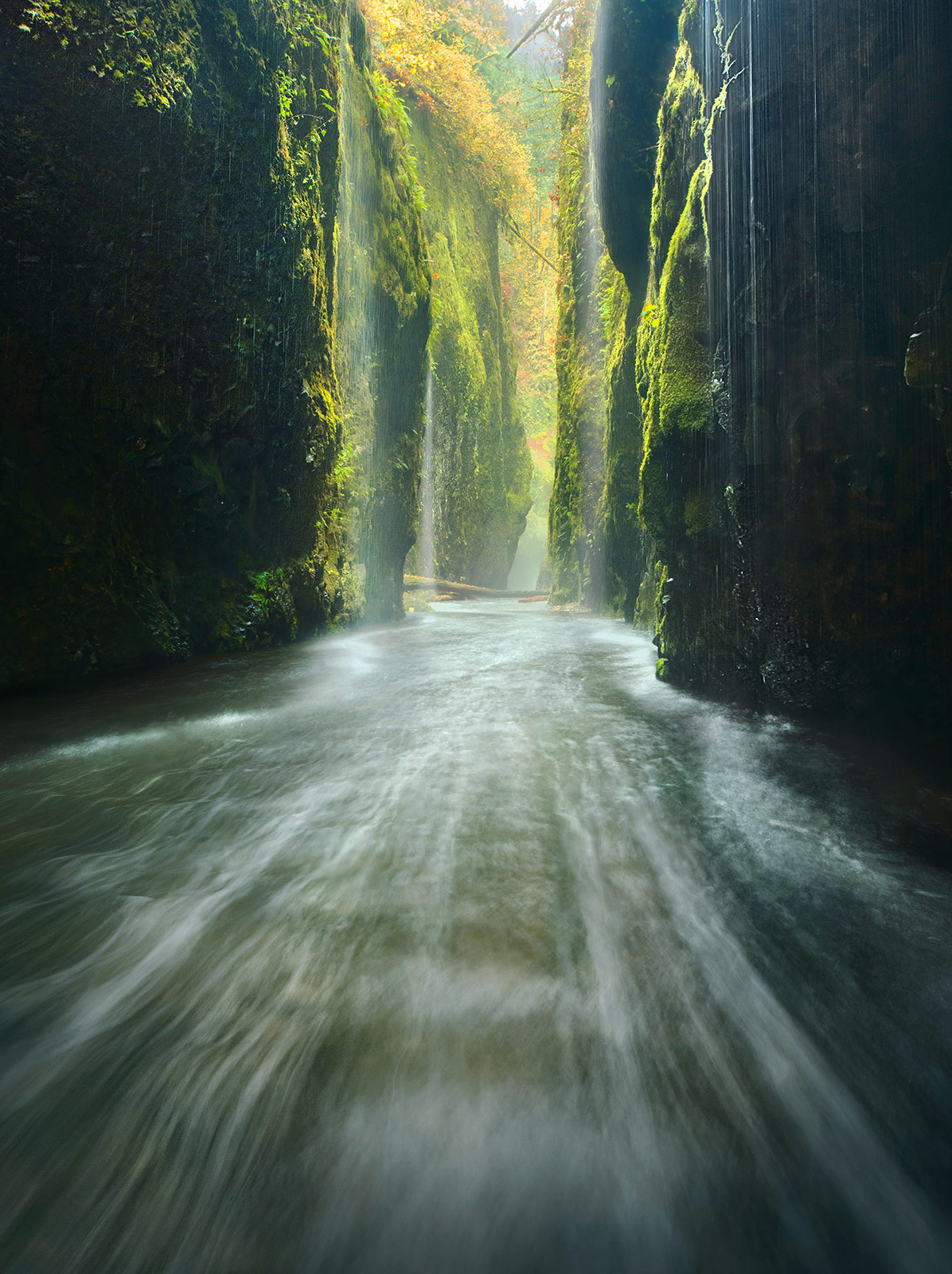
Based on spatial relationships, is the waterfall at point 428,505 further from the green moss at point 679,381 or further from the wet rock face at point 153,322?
the green moss at point 679,381

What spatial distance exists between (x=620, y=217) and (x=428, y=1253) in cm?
1049

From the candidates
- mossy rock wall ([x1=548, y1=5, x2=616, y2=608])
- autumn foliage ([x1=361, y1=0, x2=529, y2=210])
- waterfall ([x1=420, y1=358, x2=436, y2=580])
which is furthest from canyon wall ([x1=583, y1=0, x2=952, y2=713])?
autumn foliage ([x1=361, y1=0, x2=529, y2=210])

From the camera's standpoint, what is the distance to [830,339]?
12.1 ft

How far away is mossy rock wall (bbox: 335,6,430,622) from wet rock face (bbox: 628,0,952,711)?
6.20 metres

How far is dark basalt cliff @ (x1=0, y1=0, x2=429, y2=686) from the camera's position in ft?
14.5

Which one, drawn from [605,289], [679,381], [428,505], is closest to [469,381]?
[428,505]

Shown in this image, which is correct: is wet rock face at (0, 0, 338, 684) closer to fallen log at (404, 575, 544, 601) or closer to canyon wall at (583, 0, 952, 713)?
canyon wall at (583, 0, 952, 713)

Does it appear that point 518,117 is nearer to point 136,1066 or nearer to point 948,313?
point 948,313

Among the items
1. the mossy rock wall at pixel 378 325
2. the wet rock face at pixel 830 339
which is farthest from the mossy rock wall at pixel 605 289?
the wet rock face at pixel 830 339

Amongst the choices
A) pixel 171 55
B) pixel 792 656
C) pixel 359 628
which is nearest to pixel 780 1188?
pixel 792 656

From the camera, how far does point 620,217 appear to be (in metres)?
8.64

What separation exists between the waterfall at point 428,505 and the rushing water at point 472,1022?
52.5 feet

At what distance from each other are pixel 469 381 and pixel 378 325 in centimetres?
1031

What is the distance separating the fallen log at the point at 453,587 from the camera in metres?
17.4
